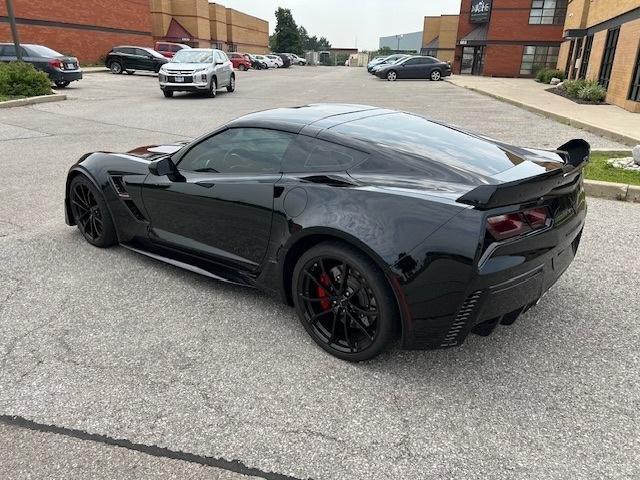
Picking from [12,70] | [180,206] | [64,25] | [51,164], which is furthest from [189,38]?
[180,206]

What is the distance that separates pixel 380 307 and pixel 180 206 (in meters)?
1.85

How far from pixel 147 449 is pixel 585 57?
26.1 metres

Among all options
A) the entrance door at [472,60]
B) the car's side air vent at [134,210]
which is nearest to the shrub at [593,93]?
the car's side air vent at [134,210]

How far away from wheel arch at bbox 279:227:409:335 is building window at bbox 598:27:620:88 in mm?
18426

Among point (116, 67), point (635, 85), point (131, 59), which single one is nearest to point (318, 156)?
point (635, 85)

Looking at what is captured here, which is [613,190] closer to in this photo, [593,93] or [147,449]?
[147,449]

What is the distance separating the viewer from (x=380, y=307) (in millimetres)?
2629

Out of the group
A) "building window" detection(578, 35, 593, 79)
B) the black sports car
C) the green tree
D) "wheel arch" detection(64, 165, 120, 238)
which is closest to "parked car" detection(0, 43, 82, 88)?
"wheel arch" detection(64, 165, 120, 238)

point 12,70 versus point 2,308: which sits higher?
point 12,70

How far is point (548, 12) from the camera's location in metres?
35.7

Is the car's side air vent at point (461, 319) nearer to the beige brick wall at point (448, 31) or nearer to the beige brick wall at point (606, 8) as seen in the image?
the beige brick wall at point (606, 8)

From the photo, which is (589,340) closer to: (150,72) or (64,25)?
(150,72)

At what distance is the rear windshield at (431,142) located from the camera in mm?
2916

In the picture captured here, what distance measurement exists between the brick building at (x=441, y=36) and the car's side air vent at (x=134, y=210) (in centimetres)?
5680
